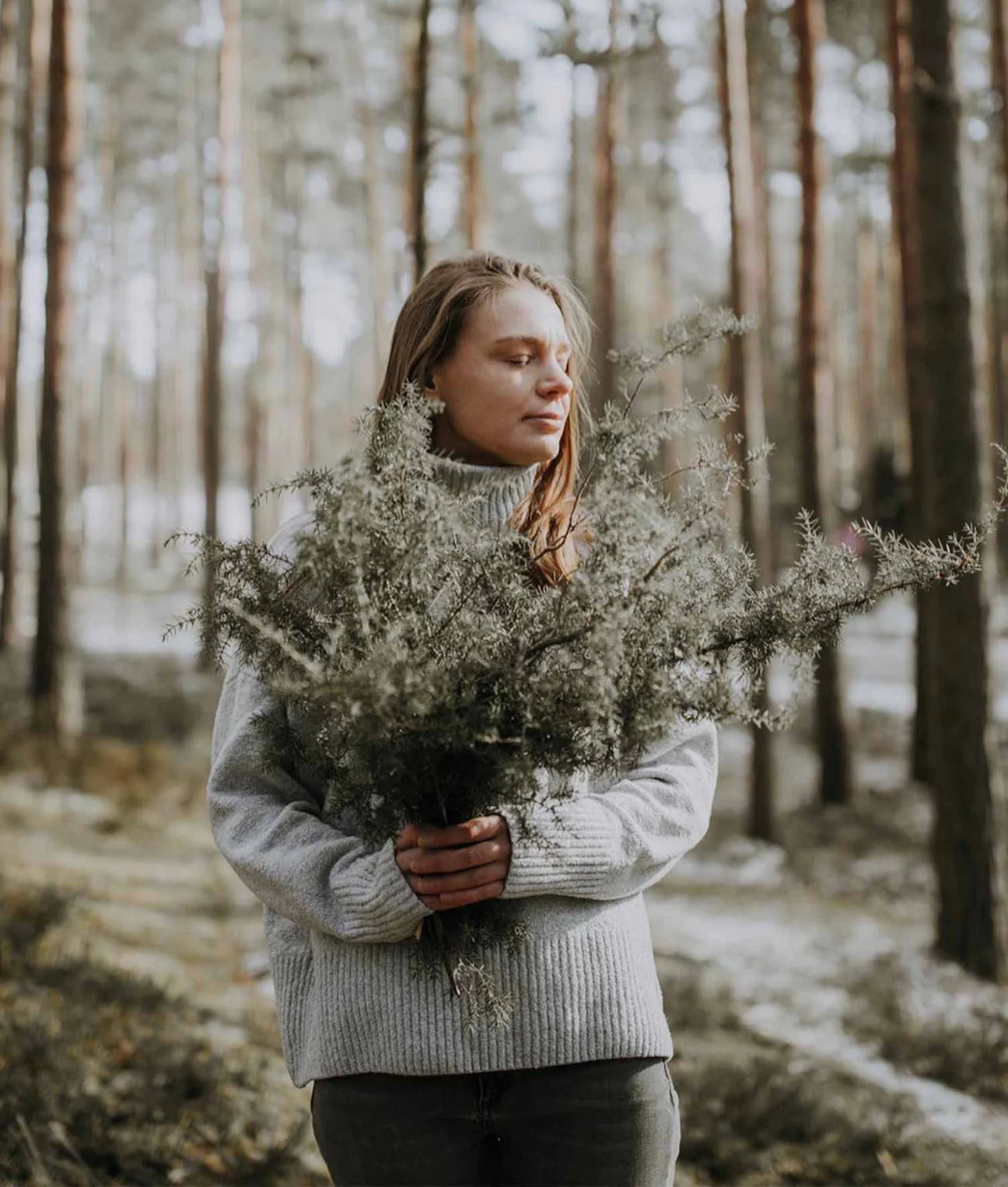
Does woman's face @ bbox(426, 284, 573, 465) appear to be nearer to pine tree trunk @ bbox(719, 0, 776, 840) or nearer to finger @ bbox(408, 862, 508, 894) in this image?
finger @ bbox(408, 862, 508, 894)

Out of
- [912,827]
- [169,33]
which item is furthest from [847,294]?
[912,827]

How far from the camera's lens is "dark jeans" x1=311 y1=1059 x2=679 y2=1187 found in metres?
1.80

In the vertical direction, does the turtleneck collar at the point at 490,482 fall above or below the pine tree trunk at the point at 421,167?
below

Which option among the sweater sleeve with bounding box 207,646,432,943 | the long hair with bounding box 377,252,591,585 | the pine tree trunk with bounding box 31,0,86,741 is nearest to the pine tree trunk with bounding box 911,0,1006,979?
the long hair with bounding box 377,252,591,585

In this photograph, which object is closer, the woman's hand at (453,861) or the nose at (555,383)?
the woman's hand at (453,861)

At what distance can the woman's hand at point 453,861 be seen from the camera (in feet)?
5.61

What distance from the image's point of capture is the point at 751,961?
294 inches

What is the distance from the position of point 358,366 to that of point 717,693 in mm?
58239

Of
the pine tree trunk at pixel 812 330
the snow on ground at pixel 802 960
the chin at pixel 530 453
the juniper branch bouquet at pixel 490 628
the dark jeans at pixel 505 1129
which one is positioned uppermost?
the pine tree trunk at pixel 812 330

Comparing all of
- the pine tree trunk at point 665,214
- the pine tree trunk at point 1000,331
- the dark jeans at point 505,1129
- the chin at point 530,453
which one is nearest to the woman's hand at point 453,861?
the dark jeans at point 505,1129

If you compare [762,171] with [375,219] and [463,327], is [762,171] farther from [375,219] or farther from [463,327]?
[463,327]

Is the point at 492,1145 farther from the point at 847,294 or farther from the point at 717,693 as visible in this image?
the point at 847,294

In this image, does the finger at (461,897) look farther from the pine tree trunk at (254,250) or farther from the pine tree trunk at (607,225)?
the pine tree trunk at (254,250)

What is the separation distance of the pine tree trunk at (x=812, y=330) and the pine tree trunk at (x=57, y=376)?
7.15 m
